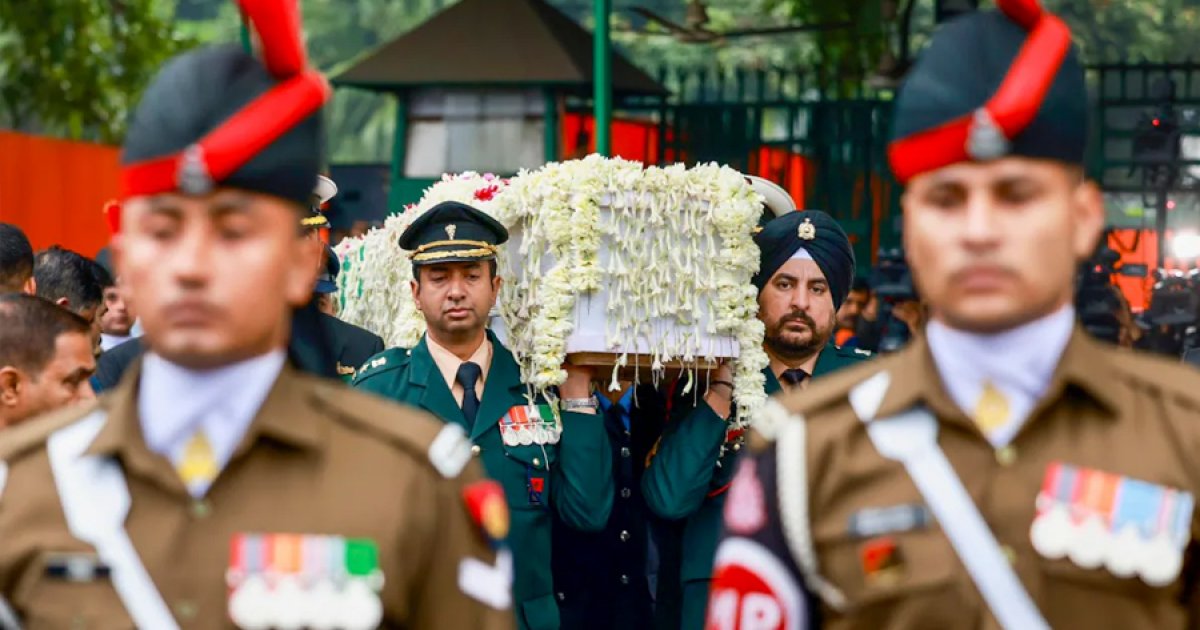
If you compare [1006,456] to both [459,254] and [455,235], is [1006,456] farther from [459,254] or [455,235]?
[455,235]

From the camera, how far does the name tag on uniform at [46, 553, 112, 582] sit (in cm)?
354

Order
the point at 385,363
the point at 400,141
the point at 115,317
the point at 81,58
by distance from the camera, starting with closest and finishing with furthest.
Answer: the point at 385,363, the point at 115,317, the point at 400,141, the point at 81,58

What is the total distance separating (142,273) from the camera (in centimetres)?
350

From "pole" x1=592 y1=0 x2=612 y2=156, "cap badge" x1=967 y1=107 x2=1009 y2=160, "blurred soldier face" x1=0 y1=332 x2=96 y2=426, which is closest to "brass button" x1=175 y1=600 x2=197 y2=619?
"cap badge" x1=967 y1=107 x2=1009 y2=160

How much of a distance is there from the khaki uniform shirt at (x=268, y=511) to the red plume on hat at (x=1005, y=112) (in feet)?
2.80

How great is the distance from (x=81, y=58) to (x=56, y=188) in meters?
3.25

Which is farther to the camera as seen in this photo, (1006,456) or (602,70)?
(602,70)

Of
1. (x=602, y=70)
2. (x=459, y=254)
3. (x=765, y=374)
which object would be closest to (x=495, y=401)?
(x=459, y=254)

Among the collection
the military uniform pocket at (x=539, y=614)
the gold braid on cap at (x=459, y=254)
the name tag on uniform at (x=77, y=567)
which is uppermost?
the gold braid on cap at (x=459, y=254)

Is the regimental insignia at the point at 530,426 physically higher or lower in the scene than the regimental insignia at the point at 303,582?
lower

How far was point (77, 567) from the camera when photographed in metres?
3.54

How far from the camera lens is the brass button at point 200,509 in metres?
3.55

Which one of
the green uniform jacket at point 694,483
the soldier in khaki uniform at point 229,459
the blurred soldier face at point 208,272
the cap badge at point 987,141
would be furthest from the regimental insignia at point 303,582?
the green uniform jacket at point 694,483

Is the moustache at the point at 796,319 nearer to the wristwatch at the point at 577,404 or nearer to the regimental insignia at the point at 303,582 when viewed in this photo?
the wristwatch at the point at 577,404
